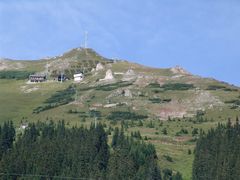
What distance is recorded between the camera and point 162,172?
156875 mm

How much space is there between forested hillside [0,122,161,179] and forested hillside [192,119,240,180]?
1172 cm

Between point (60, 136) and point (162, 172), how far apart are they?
31085 millimetres

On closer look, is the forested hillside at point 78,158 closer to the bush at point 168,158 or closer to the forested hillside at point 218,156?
the bush at point 168,158

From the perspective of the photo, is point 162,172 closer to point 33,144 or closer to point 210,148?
point 210,148

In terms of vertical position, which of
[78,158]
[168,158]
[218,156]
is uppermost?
[218,156]

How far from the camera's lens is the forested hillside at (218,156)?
133 metres

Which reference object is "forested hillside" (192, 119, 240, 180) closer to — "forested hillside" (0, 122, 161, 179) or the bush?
the bush

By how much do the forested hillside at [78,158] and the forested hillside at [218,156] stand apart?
1172 centimetres

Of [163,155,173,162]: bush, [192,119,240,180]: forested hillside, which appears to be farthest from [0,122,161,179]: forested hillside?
[192,119,240,180]: forested hillside

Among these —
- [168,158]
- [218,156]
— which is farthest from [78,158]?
[218,156]

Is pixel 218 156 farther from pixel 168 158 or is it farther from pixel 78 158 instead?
pixel 78 158

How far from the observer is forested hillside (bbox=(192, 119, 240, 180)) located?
133 meters

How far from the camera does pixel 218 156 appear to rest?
14638cm

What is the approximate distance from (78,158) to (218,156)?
112ft
